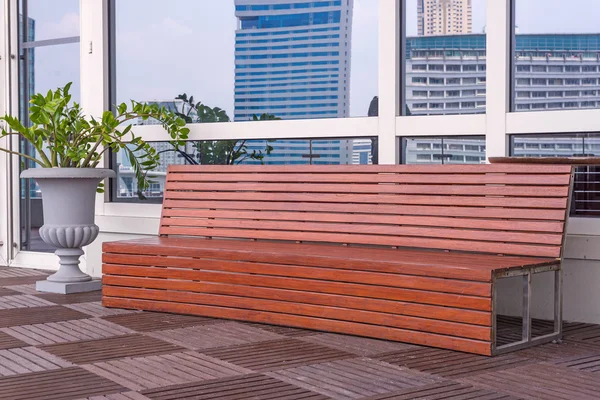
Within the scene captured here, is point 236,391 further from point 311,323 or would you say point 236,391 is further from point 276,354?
point 311,323

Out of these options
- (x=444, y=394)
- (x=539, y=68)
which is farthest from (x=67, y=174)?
(x=444, y=394)

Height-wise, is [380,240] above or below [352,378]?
above

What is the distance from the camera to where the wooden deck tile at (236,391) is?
293cm

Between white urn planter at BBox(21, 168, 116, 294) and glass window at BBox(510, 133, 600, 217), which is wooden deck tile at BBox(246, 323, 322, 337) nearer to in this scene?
glass window at BBox(510, 133, 600, 217)

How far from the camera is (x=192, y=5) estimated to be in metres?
6.19

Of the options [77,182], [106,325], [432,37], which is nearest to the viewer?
[106,325]

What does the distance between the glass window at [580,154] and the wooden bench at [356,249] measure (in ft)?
1.83

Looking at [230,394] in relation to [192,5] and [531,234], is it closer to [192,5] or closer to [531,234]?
[531,234]

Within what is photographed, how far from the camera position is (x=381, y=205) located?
454cm

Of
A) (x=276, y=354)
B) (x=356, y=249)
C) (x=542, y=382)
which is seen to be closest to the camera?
(x=542, y=382)

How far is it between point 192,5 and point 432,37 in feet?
6.29

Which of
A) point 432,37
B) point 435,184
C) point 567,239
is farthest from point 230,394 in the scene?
point 432,37

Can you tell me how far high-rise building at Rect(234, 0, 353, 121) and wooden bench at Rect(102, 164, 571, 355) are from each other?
2.26 feet

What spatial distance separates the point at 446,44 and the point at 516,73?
454mm
